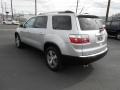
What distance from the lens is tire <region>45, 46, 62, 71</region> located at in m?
3.96

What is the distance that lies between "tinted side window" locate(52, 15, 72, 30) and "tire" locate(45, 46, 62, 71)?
65 cm

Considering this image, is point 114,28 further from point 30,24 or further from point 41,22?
point 41,22

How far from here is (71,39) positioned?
3572 millimetres

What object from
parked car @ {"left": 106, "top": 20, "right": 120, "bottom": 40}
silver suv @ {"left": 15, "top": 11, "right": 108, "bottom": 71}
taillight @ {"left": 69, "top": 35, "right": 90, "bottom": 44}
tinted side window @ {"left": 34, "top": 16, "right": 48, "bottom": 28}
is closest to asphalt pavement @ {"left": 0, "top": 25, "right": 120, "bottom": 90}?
silver suv @ {"left": 15, "top": 11, "right": 108, "bottom": 71}

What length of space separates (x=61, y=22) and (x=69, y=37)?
→ 25.0 inches

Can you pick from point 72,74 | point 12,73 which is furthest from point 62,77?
point 12,73

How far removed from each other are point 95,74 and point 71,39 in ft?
4.66

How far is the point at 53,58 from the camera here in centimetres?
426

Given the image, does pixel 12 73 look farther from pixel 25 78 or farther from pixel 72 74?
pixel 72 74

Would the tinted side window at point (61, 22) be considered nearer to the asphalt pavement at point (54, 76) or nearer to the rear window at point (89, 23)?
the rear window at point (89, 23)

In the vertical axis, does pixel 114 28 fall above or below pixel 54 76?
above

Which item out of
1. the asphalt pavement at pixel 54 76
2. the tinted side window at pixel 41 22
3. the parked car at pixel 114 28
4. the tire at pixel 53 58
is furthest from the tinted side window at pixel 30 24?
the parked car at pixel 114 28

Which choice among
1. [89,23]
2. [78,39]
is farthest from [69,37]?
[89,23]

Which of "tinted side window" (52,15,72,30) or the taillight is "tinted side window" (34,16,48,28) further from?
the taillight
